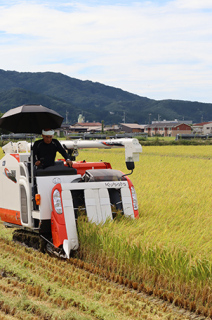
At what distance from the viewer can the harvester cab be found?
6859 millimetres

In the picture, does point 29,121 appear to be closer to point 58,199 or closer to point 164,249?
point 58,199

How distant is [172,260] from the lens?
538 centimetres

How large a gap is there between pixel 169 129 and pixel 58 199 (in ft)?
456

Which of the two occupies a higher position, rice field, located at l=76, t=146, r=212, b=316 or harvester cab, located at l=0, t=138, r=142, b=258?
harvester cab, located at l=0, t=138, r=142, b=258

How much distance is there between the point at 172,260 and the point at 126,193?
89.5 inches

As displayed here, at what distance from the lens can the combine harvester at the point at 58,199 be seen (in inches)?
270

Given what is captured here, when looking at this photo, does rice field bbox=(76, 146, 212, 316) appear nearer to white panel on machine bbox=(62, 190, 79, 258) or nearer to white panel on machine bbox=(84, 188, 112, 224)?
white panel on machine bbox=(62, 190, 79, 258)

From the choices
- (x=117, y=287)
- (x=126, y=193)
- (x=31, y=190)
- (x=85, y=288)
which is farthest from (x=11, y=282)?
(x=126, y=193)

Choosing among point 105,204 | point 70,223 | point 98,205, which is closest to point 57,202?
point 70,223

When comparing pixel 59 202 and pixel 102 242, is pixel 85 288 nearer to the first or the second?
pixel 102 242

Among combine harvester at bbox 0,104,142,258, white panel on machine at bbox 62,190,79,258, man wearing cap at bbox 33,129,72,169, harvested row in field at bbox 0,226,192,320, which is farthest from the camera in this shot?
man wearing cap at bbox 33,129,72,169

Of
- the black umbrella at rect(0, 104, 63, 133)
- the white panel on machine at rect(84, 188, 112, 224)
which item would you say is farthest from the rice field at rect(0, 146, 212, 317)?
the black umbrella at rect(0, 104, 63, 133)

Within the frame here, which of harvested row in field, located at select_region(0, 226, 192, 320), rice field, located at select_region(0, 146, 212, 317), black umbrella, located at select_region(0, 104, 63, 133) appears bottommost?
harvested row in field, located at select_region(0, 226, 192, 320)

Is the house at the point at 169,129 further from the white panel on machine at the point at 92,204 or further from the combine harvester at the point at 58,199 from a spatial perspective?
the white panel on machine at the point at 92,204
